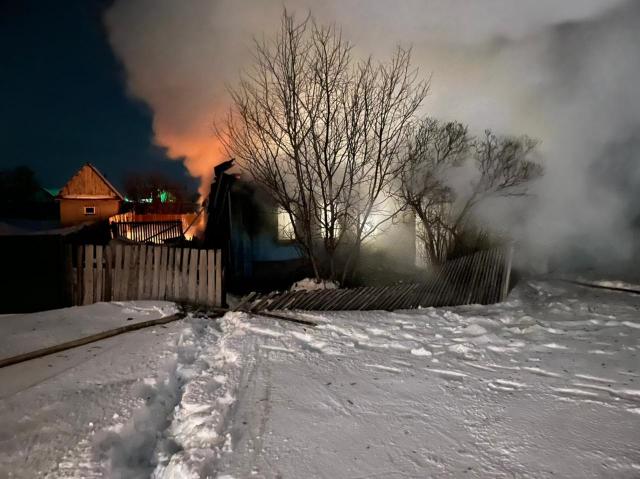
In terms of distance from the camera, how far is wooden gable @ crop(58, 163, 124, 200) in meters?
27.3

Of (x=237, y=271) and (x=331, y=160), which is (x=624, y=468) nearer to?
(x=331, y=160)

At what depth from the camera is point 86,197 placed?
2767 cm

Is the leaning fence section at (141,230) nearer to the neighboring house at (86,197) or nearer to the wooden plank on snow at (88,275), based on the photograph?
the neighboring house at (86,197)

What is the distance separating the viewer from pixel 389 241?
13.2m

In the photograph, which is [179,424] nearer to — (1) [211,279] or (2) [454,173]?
(1) [211,279]

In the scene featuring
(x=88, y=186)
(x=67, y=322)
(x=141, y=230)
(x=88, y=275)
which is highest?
(x=88, y=186)

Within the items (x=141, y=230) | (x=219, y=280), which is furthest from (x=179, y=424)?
(x=141, y=230)

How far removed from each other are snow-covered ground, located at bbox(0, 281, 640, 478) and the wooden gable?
1104 inches

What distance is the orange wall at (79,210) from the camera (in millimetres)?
27531

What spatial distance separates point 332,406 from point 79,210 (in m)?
31.5

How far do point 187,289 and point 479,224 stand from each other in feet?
28.8

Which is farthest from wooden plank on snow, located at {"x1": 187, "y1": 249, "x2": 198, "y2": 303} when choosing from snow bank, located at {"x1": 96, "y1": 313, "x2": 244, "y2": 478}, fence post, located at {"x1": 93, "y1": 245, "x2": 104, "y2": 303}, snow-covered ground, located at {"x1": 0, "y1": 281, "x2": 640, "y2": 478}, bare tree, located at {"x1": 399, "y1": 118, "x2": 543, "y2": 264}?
bare tree, located at {"x1": 399, "y1": 118, "x2": 543, "y2": 264}

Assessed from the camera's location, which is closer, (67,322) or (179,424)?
(179,424)

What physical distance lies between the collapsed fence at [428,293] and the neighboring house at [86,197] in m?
26.8
